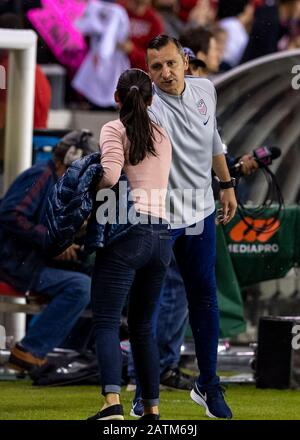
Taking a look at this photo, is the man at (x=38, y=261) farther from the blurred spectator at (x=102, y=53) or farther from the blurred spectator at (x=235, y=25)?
the blurred spectator at (x=235, y=25)

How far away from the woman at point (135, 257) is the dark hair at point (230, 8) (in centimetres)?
951

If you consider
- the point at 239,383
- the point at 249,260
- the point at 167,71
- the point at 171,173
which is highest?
the point at 167,71

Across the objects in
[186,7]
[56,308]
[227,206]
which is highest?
[186,7]

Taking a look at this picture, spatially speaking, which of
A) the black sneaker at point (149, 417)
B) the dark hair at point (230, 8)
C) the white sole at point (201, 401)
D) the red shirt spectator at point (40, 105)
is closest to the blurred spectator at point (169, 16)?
the dark hair at point (230, 8)

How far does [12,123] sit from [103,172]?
3285 millimetres

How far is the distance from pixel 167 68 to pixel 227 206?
0.78 meters

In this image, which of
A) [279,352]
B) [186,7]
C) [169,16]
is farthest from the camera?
[186,7]

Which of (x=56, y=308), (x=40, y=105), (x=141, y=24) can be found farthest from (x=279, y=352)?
(x=141, y=24)

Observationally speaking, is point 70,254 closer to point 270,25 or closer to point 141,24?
point 141,24

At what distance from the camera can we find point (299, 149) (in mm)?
10234

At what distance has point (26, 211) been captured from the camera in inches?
358

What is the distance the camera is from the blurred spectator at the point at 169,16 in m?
15.4

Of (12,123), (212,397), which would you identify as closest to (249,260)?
(12,123)
